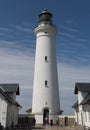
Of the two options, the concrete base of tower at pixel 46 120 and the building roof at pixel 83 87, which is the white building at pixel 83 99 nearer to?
the building roof at pixel 83 87

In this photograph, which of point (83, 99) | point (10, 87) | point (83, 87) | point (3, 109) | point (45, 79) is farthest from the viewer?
point (45, 79)

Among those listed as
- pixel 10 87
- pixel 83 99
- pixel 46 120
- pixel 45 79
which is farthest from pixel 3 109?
pixel 46 120

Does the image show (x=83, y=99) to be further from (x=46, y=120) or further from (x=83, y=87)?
(x=46, y=120)

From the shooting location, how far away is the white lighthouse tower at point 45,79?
3725 centimetres

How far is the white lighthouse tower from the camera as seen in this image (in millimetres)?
37250

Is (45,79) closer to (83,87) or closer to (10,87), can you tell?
(10,87)

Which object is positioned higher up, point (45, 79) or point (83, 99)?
point (45, 79)

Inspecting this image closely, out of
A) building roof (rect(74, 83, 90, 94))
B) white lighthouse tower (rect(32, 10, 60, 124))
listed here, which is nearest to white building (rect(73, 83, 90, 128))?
building roof (rect(74, 83, 90, 94))

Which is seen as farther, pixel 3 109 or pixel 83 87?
pixel 83 87

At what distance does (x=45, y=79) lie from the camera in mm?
37500

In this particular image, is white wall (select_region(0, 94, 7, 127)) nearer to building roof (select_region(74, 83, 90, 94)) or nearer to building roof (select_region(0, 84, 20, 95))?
building roof (select_region(0, 84, 20, 95))

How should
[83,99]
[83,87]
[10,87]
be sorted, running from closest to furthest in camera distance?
[83,99] → [83,87] → [10,87]

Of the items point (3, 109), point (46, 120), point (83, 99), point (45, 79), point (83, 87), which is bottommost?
point (46, 120)

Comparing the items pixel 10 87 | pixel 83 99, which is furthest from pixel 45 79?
pixel 83 99
